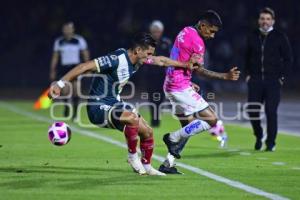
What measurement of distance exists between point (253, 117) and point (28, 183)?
20.1 feet

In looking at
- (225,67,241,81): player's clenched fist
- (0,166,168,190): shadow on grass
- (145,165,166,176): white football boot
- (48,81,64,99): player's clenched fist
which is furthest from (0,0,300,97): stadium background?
(48,81,64,99): player's clenched fist

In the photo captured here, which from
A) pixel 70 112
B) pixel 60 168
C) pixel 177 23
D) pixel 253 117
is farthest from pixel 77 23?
pixel 60 168

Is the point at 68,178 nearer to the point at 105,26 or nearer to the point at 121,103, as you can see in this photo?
the point at 121,103

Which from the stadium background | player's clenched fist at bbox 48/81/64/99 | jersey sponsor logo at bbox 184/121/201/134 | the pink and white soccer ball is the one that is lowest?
the pink and white soccer ball

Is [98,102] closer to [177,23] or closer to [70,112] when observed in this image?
[70,112]

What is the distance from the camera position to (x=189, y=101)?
39.4 ft

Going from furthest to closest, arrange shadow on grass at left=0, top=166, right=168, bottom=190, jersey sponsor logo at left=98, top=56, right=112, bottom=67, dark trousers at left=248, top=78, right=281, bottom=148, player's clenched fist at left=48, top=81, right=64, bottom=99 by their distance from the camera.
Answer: dark trousers at left=248, top=78, right=281, bottom=148, jersey sponsor logo at left=98, top=56, right=112, bottom=67, player's clenched fist at left=48, top=81, right=64, bottom=99, shadow on grass at left=0, top=166, right=168, bottom=190

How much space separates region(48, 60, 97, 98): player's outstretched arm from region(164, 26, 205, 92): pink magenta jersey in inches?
56.5

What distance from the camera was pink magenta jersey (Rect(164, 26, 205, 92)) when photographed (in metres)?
12.0

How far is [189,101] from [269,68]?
372cm

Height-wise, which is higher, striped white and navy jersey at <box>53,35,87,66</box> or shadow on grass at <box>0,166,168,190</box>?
striped white and navy jersey at <box>53,35,87,66</box>

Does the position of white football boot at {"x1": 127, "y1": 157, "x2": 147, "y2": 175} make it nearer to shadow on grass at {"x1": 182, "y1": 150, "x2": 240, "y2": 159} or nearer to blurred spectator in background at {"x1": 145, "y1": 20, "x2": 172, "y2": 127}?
shadow on grass at {"x1": 182, "y1": 150, "x2": 240, "y2": 159}

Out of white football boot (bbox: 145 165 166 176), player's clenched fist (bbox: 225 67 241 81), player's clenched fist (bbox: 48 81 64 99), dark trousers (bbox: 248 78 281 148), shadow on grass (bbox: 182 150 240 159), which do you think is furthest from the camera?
dark trousers (bbox: 248 78 281 148)

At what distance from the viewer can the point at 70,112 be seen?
934 inches
